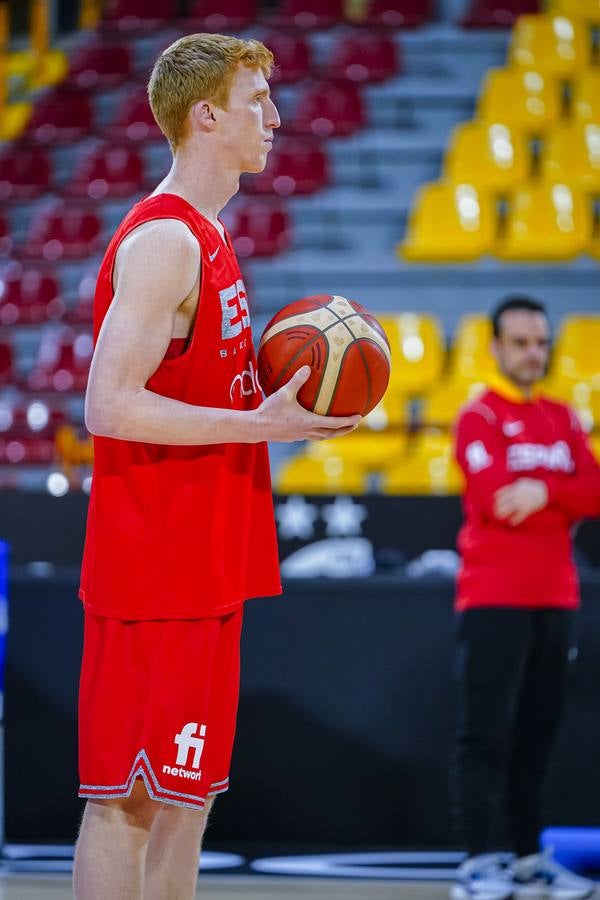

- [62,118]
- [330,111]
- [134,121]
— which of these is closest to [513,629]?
[330,111]

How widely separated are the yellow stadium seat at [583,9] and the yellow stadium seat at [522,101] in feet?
2.34

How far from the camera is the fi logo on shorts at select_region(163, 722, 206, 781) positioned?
7.57 ft

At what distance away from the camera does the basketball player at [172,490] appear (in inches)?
90.1

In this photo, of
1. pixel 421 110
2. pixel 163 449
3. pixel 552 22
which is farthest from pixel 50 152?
pixel 163 449

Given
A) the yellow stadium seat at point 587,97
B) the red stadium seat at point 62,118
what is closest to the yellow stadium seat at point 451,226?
the yellow stadium seat at point 587,97

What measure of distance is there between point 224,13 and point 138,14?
0.85 m

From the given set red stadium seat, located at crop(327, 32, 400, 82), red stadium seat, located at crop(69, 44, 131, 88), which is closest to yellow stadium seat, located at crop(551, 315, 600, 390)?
red stadium seat, located at crop(327, 32, 400, 82)

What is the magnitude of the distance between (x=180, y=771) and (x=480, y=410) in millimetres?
2084

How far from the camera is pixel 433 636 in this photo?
4621 mm

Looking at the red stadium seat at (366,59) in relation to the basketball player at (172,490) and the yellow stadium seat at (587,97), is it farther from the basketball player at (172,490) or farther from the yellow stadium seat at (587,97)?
the basketball player at (172,490)

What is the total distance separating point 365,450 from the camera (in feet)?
25.2

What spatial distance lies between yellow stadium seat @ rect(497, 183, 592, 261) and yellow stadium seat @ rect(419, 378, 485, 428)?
1251mm

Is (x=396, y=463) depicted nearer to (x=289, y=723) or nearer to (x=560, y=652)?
(x=289, y=723)

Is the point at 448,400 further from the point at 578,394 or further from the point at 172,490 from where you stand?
the point at 172,490
